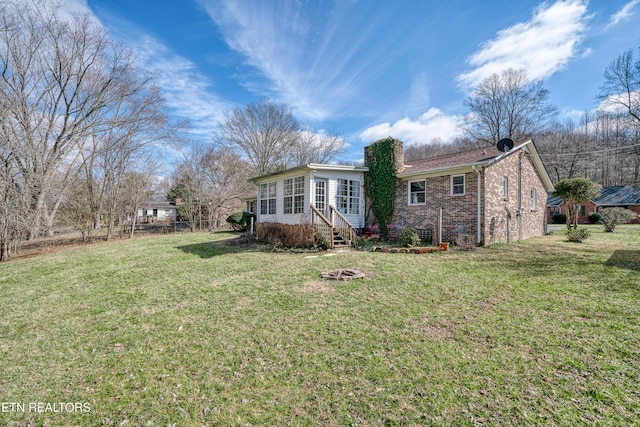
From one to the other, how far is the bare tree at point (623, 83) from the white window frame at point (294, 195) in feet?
102

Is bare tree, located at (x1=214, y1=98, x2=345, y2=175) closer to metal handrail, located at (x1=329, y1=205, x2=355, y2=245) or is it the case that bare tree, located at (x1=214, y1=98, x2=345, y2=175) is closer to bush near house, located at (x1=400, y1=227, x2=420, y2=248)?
metal handrail, located at (x1=329, y1=205, x2=355, y2=245)

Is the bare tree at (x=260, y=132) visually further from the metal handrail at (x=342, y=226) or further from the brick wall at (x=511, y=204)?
the brick wall at (x=511, y=204)

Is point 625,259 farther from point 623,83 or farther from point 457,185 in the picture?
point 623,83

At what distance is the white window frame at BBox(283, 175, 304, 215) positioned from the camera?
12250 millimetres

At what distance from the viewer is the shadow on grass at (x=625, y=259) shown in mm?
6793

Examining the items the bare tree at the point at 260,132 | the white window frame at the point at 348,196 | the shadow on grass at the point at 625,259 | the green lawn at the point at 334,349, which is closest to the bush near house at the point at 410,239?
the green lawn at the point at 334,349

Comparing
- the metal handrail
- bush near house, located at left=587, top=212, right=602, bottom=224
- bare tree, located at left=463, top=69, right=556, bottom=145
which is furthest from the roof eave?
bush near house, located at left=587, top=212, right=602, bottom=224

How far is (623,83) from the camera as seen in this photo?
25281 mm

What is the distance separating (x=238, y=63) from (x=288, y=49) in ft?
17.0

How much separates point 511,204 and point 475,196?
10.7 feet

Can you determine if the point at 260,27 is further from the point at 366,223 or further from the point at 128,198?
the point at 128,198

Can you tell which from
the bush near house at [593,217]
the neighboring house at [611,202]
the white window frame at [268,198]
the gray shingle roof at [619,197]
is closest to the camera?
the white window frame at [268,198]

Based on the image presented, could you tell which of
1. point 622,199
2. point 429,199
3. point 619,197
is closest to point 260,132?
→ point 429,199

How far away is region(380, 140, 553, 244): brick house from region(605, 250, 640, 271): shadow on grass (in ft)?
11.0
